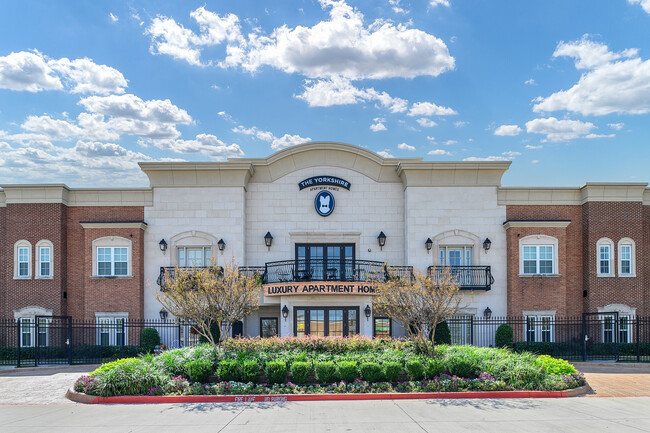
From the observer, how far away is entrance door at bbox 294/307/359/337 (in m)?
22.9

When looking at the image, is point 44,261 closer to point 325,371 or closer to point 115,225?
point 115,225

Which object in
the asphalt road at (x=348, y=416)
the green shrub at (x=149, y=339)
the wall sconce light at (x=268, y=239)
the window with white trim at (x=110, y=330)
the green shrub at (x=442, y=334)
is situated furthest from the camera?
the wall sconce light at (x=268, y=239)

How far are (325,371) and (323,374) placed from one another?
0.35ft

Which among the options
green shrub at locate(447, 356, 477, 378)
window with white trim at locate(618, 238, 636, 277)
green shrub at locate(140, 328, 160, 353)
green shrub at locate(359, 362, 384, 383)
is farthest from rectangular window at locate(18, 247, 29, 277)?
window with white trim at locate(618, 238, 636, 277)

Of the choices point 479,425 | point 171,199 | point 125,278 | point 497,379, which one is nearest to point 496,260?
point 497,379

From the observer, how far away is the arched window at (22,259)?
2492cm

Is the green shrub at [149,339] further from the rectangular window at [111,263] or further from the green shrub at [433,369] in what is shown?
the green shrub at [433,369]

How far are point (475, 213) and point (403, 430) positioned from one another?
15.8 m

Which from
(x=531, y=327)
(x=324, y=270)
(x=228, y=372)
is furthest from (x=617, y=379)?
(x=228, y=372)

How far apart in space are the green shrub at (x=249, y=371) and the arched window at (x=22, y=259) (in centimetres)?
1488

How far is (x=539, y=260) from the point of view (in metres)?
24.9

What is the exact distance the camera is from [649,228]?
2562cm

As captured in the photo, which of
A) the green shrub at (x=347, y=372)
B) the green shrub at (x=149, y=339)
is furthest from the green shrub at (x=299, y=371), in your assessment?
the green shrub at (x=149, y=339)

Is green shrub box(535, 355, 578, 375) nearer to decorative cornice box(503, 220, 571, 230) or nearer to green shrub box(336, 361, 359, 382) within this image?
green shrub box(336, 361, 359, 382)
